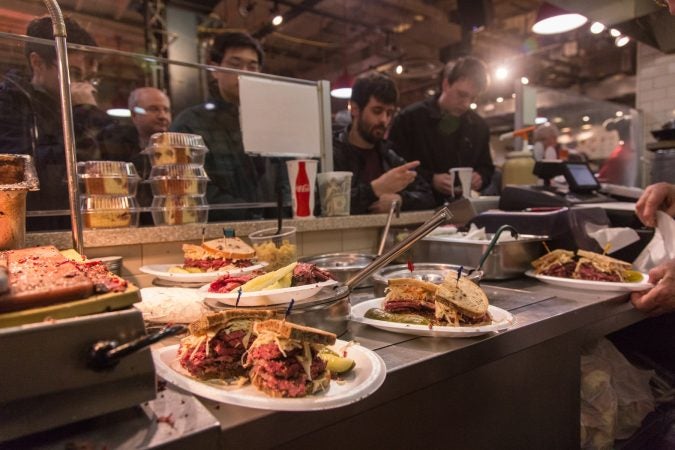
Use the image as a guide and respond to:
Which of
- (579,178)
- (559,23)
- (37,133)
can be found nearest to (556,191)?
(579,178)

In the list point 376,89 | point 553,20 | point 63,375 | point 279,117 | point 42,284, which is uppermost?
point 553,20

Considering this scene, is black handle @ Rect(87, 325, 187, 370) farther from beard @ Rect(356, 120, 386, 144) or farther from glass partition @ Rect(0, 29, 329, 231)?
beard @ Rect(356, 120, 386, 144)

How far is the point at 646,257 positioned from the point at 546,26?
2477 mm

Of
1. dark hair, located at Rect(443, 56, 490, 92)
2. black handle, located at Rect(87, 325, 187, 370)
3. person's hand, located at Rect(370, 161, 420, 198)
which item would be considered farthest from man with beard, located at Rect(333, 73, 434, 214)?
black handle, located at Rect(87, 325, 187, 370)

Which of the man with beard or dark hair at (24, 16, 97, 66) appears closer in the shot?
dark hair at (24, 16, 97, 66)

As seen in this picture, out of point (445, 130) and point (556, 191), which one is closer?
point (556, 191)

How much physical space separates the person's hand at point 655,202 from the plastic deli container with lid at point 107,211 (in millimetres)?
2152

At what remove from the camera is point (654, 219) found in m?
1.83

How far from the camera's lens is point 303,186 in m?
2.01

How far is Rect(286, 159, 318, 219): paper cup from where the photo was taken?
6.52ft

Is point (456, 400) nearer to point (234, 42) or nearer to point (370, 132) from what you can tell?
point (370, 132)

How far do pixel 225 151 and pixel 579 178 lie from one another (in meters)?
Result: 1.99

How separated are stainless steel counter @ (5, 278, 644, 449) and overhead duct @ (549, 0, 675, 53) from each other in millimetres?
1212

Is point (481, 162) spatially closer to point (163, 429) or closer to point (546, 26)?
point (546, 26)
